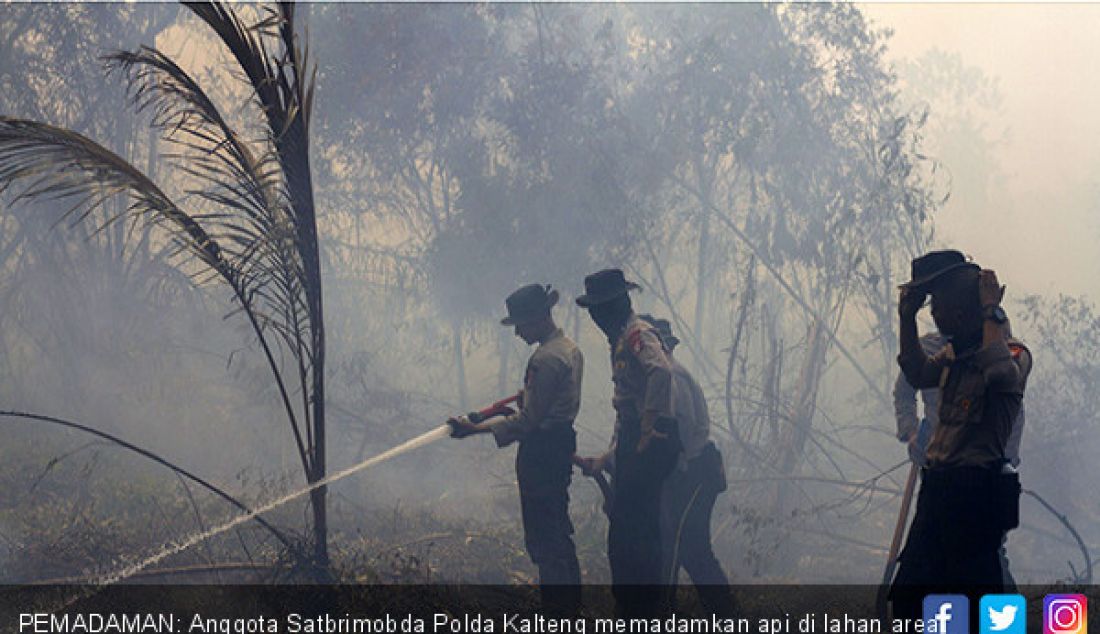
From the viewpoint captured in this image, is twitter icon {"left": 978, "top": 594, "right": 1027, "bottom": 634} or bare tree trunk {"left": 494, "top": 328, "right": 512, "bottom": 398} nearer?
twitter icon {"left": 978, "top": 594, "right": 1027, "bottom": 634}

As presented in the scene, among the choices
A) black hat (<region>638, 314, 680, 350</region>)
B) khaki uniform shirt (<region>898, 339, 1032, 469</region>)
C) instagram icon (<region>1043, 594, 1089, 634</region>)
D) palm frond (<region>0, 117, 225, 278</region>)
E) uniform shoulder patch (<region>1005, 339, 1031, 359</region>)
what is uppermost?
palm frond (<region>0, 117, 225, 278</region>)

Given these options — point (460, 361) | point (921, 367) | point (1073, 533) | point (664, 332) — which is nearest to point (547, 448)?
point (664, 332)

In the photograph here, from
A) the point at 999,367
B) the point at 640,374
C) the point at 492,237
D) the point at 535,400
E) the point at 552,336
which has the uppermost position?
the point at 492,237

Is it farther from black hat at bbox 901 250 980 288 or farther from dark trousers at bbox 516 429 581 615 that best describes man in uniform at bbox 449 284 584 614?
black hat at bbox 901 250 980 288

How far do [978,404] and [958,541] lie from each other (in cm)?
52

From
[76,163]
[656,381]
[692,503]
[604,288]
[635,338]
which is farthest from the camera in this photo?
[692,503]

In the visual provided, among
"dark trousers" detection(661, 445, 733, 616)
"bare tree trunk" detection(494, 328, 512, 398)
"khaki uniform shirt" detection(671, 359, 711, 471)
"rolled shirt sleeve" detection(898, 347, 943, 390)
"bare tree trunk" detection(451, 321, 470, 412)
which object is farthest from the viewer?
"bare tree trunk" detection(494, 328, 512, 398)

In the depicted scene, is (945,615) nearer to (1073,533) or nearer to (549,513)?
(549,513)

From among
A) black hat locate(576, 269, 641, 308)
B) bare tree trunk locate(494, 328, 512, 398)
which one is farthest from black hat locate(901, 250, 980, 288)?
bare tree trunk locate(494, 328, 512, 398)

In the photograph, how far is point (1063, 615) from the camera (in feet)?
16.6

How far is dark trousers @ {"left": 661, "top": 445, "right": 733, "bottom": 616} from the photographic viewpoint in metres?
5.91

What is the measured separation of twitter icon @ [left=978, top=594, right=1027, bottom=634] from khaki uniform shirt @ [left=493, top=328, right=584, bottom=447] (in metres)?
2.61

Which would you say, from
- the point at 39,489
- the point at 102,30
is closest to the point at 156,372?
the point at 39,489

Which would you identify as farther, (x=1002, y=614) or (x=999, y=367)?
(x=1002, y=614)
